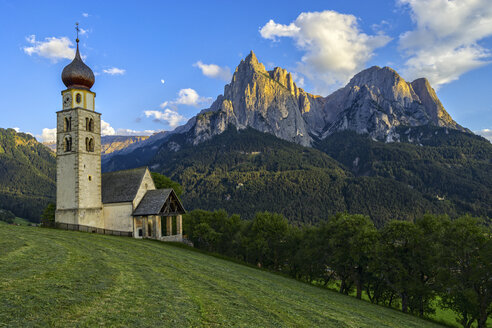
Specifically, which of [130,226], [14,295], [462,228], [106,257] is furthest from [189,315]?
[130,226]

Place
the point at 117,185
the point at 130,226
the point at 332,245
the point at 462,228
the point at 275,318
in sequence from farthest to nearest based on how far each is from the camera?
the point at 117,185
the point at 130,226
the point at 332,245
the point at 462,228
the point at 275,318

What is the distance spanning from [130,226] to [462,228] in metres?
43.2

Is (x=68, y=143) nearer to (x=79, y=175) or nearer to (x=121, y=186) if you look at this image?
(x=79, y=175)

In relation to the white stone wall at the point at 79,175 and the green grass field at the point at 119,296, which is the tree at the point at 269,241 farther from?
the green grass field at the point at 119,296

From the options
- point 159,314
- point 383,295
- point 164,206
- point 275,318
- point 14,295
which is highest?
point 164,206

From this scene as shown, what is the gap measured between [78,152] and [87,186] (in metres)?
5.05

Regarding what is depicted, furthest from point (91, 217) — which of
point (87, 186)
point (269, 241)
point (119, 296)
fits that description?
point (119, 296)

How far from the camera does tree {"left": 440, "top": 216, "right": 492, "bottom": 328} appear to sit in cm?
3716

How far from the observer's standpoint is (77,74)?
53469 mm

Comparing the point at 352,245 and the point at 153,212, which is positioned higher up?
the point at 153,212

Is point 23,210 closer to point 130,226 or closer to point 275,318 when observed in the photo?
point 130,226

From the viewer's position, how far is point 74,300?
50.2 ft

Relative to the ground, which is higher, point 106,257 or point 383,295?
point 106,257

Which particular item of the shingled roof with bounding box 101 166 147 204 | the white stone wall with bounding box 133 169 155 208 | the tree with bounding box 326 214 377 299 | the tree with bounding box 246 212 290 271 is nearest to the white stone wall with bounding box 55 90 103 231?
the shingled roof with bounding box 101 166 147 204
